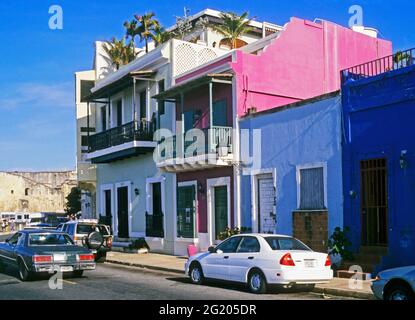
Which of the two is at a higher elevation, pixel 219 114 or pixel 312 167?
pixel 219 114

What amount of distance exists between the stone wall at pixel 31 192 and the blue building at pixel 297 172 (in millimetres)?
58074

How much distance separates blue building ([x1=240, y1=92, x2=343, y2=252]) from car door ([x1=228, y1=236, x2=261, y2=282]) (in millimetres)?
4258

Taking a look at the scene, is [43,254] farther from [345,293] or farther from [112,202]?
[112,202]

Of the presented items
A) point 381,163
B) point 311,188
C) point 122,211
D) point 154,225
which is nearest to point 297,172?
point 311,188

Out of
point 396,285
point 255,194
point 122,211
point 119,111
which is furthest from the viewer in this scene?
point 119,111

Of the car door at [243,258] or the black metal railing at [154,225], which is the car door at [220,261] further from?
the black metal railing at [154,225]

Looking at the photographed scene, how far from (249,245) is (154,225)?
13.7 meters

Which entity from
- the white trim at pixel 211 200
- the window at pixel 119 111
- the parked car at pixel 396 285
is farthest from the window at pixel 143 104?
the parked car at pixel 396 285

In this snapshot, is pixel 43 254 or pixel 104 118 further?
pixel 104 118

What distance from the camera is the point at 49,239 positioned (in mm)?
17016

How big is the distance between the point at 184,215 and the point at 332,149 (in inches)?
355

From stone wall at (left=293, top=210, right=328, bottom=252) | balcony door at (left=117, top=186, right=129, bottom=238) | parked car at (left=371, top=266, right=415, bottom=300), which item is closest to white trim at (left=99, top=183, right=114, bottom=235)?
balcony door at (left=117, top=186, right=129, bottom=238)

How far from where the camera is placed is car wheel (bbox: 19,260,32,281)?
1585cm

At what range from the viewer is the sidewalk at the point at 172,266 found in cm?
1364
